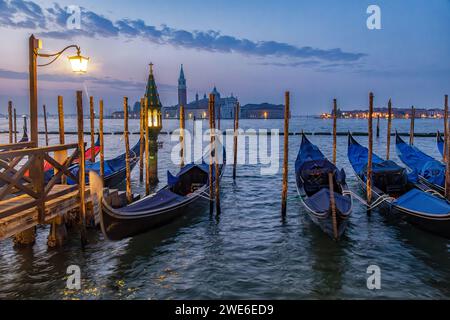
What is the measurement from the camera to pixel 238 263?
7098 mm

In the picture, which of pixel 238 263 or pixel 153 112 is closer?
pixel 238 263

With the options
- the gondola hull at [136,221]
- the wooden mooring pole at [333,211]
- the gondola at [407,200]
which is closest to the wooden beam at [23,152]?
the gondola hull at [136,221]

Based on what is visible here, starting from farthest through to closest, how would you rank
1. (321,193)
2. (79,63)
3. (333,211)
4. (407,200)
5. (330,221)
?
(321,193) < (407,200) < (330,221) < (333,211) < (79,63)

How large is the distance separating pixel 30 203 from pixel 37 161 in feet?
2.29

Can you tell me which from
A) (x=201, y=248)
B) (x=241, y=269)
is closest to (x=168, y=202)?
(x=201, y=248)

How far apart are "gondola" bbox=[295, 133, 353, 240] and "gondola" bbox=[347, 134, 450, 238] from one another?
1.06 metres

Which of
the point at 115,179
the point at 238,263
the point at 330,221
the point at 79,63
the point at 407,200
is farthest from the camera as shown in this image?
the point at 115,179

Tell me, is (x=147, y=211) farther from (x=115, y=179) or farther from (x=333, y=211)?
(x=115, y=179)

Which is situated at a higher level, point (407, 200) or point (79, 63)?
point (79, 63)

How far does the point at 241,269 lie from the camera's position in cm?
682

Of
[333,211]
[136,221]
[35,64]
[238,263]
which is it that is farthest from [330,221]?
[35,64]

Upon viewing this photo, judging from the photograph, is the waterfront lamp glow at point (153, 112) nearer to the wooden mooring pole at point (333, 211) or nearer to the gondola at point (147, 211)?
the gondola at point (147, 211)

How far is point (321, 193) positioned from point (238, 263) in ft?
10.00
